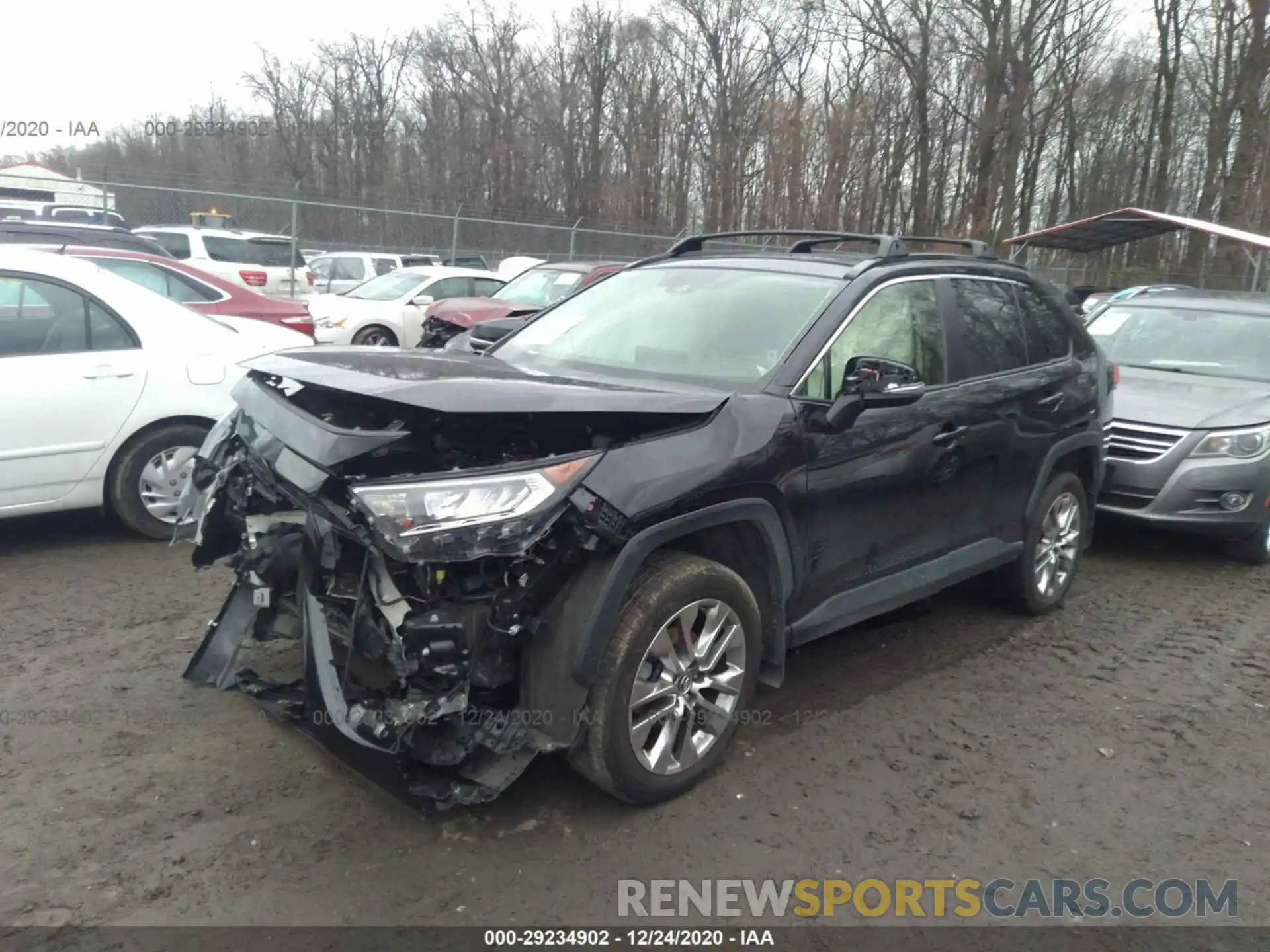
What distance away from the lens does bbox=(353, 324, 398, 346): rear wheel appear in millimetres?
14500

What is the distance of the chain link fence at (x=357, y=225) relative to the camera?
20719 millimetres

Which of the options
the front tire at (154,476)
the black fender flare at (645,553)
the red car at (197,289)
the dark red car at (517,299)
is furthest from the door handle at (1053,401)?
the dark red car at (517,299)

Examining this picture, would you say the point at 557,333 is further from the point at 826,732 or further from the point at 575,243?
the point at 575,243

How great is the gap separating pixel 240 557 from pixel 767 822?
2169mm

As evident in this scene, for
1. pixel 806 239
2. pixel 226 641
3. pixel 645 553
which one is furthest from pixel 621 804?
pixel 806 239

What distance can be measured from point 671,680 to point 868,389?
1.26 meters

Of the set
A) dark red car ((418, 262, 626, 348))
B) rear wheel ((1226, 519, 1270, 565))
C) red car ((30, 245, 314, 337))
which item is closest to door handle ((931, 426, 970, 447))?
rear wheel ((1226, 519, 1270, 565))

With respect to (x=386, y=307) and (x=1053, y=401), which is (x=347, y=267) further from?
(x=1053, y=401)

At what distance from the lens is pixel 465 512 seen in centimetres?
279

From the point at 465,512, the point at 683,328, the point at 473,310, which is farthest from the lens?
the point at 473,310

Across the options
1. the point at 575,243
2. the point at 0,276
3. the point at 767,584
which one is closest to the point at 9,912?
the point at 767,584

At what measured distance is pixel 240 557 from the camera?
3.75 meters

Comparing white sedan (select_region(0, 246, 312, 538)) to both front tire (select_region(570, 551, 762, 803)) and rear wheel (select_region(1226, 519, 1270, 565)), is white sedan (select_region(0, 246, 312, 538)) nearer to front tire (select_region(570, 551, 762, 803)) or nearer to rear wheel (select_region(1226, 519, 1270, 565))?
front tire (select_region(570, 551, 762, 803))

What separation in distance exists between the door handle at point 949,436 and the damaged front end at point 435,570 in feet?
4.90
